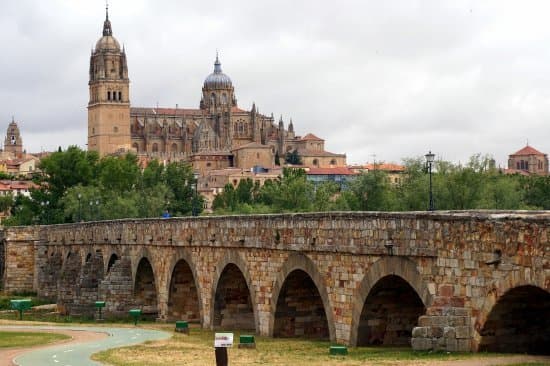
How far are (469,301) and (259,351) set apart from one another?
6.86 metres

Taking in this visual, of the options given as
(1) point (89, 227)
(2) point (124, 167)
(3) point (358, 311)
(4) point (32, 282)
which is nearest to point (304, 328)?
(3) point (358, 311)

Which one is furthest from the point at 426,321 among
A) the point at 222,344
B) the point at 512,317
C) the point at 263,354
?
the point at 263,354

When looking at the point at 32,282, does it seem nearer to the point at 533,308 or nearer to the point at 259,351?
the point at 259,351

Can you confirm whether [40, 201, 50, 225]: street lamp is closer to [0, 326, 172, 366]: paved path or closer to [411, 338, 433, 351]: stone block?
→ [0, 326, 172, 366]: paved path

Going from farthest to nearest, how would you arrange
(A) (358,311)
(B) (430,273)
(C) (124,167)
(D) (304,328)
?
(C) (124,167)
(D) (304,328)
(A) (358,311)
(B) (430,273)

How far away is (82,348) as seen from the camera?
102 ft

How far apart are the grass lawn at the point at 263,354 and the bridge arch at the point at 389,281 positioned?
907 mm

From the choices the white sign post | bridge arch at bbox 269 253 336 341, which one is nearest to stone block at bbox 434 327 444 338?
the white sign post

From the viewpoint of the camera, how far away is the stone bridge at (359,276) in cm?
2162

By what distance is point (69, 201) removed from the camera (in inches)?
3932

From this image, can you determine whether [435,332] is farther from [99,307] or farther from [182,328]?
[99,307]

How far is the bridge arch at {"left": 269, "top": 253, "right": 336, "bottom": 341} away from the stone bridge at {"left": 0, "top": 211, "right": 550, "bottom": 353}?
0.04m

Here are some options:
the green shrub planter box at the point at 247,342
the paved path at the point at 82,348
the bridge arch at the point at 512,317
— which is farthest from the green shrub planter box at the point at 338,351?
the paved path at the point at 82,348

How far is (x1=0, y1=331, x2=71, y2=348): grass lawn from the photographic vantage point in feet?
109
